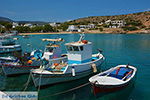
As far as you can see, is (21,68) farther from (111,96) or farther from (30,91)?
(111,96)

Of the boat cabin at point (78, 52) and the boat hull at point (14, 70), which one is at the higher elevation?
the boat cabin at point (78, 52)

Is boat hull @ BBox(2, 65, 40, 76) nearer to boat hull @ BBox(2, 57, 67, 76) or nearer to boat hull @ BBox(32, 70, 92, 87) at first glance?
boat hull @ BBox(2, 57, 67, 76)

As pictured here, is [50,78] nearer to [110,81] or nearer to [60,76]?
[60,76]

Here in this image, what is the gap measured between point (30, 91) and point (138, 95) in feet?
31.5

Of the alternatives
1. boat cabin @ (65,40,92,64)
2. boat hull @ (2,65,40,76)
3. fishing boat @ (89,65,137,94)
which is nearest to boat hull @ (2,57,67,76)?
boat hull @ (2,65,40,76)

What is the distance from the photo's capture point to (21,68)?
655 inches

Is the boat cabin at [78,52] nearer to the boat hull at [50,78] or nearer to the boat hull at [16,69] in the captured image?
the boat hull at [50,78]

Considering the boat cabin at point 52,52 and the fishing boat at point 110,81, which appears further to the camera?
the boat cabin at point 52,52

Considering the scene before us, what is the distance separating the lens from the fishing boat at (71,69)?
13.0 meters

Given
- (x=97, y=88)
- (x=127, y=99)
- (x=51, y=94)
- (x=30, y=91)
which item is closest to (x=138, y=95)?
(x=127, y=99)

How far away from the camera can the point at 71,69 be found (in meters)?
14.1

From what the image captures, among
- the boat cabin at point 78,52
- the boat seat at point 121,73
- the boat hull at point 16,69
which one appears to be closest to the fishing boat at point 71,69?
the boat cabin at point 78,52

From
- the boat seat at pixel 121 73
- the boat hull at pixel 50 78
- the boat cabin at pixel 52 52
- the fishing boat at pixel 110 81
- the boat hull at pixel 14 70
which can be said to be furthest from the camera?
the boat cabin at pixel 52 52

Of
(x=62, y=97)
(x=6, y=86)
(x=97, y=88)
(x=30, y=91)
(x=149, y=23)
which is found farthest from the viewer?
(x=149, y=23)
